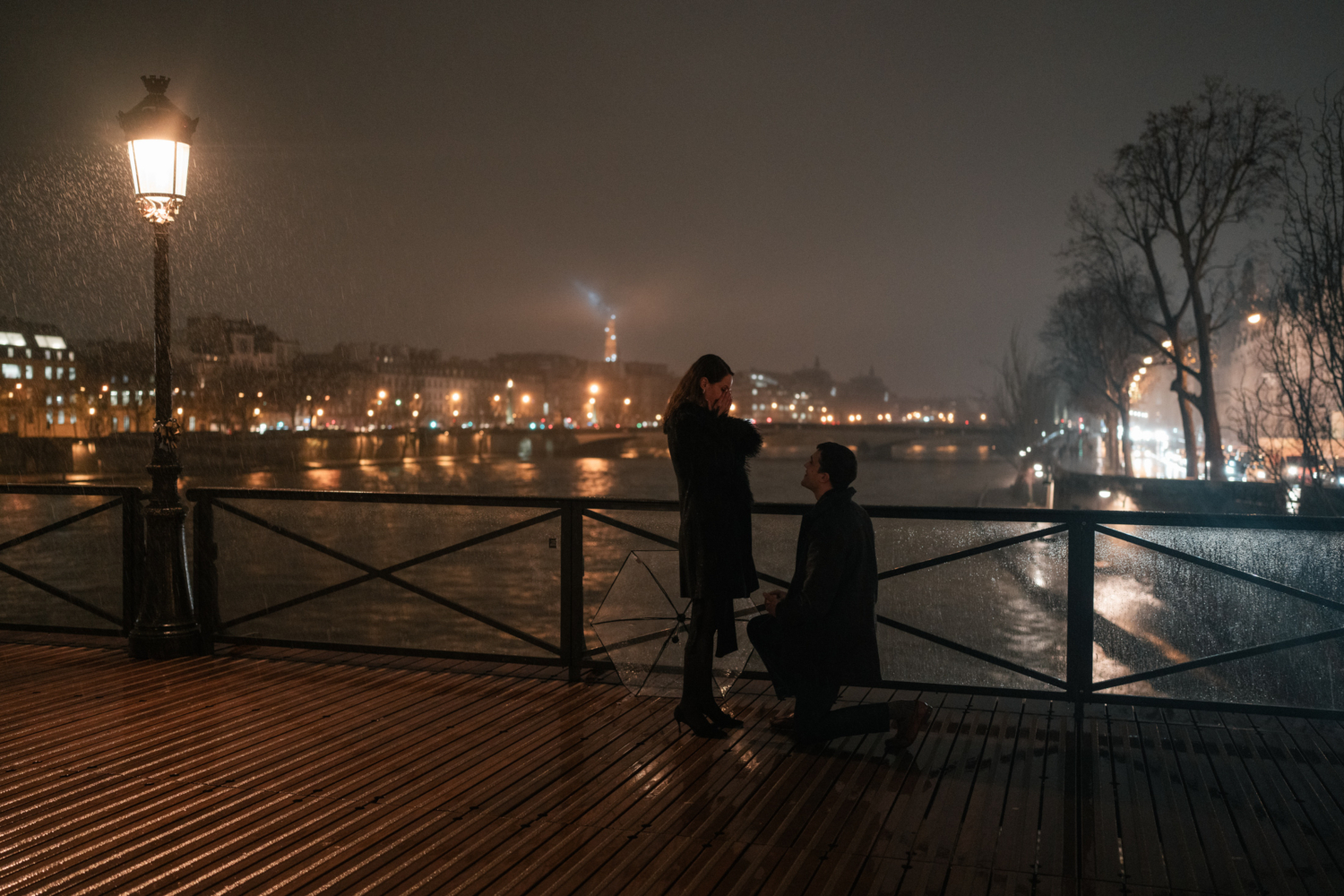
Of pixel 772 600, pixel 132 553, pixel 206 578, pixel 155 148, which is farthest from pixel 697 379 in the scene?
pixel 132 553

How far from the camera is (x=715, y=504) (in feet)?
14.9

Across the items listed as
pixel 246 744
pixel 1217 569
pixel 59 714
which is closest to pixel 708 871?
pixel 246 744

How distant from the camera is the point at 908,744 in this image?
4586mm

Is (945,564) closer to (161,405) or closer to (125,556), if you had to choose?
(161,405)

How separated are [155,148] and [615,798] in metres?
5.23

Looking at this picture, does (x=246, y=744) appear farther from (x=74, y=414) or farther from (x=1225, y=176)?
(x=74, y=414)

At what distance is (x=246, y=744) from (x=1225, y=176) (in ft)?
94.6

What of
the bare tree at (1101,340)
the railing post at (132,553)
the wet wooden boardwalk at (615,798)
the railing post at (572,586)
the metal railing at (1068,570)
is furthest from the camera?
the bare tree at (1101,340)

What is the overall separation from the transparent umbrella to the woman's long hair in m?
1.01

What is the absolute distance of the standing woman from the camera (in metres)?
4.50

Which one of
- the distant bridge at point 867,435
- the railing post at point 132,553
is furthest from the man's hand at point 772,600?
the distant bridge at point 867,435

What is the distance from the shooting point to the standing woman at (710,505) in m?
4.50

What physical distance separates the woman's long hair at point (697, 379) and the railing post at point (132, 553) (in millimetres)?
4194

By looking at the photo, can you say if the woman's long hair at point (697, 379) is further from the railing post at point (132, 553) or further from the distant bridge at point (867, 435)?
the distant bridge at point (867, 435)
